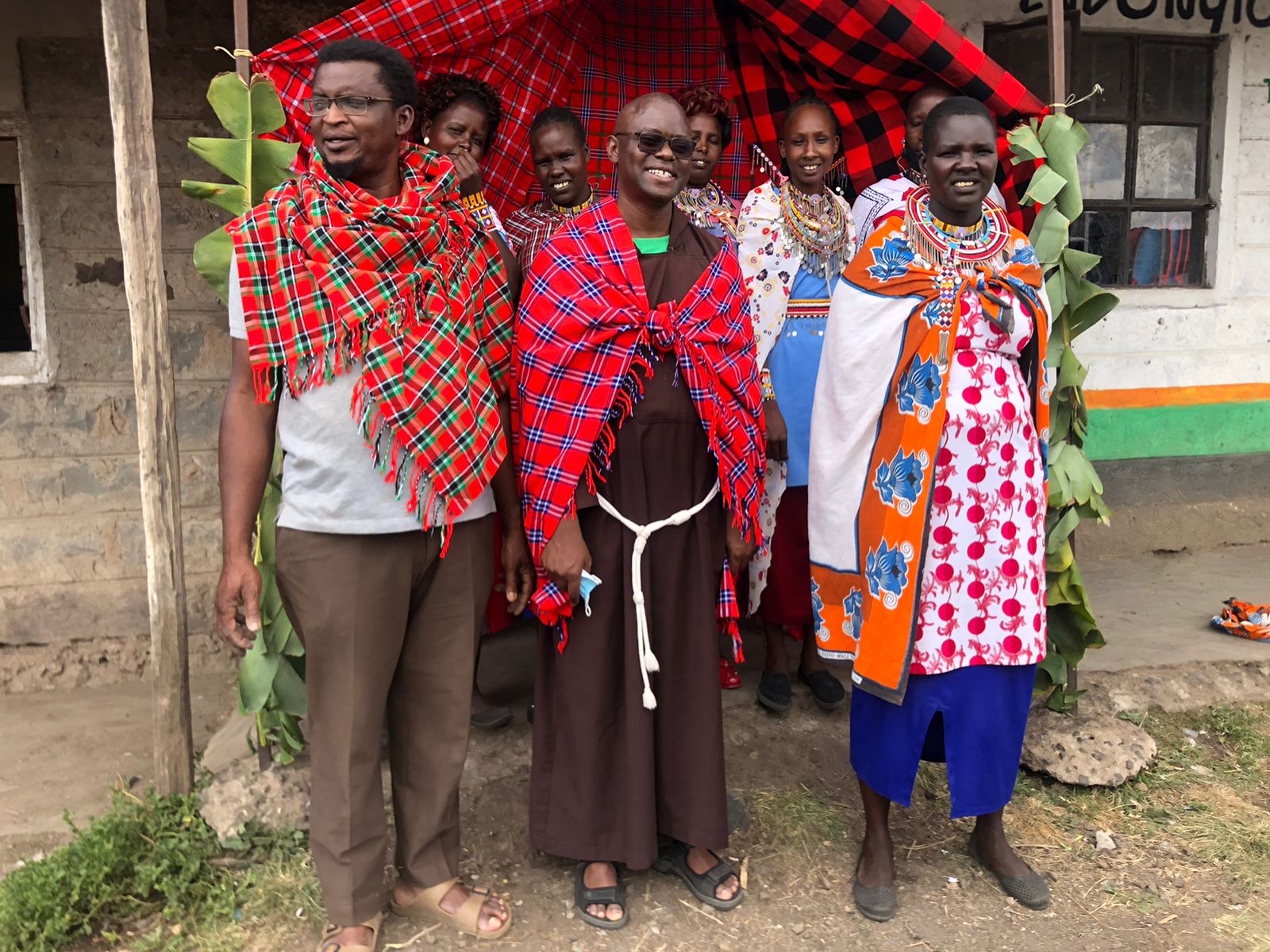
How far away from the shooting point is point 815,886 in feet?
9.46

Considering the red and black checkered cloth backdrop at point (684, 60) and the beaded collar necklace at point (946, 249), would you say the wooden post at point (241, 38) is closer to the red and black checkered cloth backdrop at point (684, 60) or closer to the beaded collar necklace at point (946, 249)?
the red and black checkered cloth backdrop at point (684, 60)

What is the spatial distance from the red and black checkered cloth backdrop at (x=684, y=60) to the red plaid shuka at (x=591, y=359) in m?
1.11

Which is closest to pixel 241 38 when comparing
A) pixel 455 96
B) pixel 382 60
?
pixel 455 96

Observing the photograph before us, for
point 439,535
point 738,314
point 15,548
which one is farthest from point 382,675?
point 15,548

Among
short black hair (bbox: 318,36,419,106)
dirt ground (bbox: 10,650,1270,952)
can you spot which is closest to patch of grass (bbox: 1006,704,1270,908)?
dirt ground (bbox: 10,650,1270,952)

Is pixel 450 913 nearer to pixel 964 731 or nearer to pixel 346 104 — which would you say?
pixel 964 731

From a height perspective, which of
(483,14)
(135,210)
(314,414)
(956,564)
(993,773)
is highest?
(483,14)

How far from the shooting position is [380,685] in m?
2.38

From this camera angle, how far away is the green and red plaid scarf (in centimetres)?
218

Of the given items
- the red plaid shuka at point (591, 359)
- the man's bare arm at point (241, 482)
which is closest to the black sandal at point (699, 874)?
the red plaid shuka at point (591, 359)

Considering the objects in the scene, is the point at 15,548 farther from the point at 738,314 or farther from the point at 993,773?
the point at 993,773

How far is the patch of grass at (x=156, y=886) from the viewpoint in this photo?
2631mm

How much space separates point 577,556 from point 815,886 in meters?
1.20

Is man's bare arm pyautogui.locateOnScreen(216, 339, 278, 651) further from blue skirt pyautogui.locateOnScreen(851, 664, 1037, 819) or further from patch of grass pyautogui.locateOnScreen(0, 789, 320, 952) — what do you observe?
blue skirt pyautogui.locateOnScreen(851, 664, 1037, 819)
